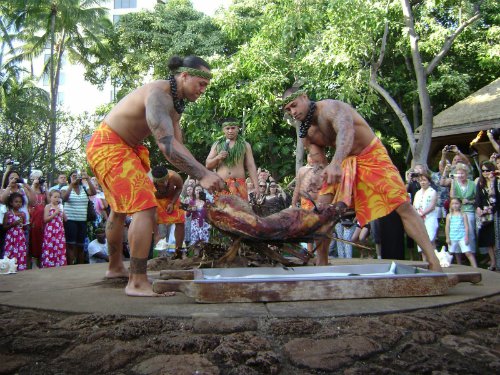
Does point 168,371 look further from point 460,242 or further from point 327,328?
point 460,242

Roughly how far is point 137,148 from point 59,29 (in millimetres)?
23258

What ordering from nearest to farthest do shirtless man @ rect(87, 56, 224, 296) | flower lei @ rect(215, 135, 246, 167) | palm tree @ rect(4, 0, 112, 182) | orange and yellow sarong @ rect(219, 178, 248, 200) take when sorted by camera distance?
shirtless man @ rect(87, 56, 224, 296)
orange and yellow sarong @ rect(219, 178, 248, 200)
flower lei @ rect(215, 135, 246, 167)
palm tree @ rect(4, 0, 112, 182)

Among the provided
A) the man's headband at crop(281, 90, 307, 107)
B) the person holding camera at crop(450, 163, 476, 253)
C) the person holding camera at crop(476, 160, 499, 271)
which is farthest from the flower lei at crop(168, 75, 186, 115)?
the person holding camera at crop(450, 163, 476, 253)

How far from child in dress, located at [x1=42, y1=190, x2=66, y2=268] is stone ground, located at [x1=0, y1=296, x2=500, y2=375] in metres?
4.36

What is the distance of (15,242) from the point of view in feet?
21.3

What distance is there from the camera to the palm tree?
2290cm

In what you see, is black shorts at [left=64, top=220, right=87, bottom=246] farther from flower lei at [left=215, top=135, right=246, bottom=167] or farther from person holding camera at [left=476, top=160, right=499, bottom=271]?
person holding camera at [left=476, top=160, right=499, bottom=271]

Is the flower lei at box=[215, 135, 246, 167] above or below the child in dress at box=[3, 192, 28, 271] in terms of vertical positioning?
above

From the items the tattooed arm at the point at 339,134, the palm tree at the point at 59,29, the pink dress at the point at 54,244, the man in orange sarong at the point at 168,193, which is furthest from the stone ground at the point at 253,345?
the palm tree at the point at 59,29

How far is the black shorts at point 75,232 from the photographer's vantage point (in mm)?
7422

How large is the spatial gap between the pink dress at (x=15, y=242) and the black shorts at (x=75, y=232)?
862mm

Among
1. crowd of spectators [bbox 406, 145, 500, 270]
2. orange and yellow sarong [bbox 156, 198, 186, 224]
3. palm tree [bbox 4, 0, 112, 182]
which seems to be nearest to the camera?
orange and yellow sarong [bbox 156, 198, 186, 224]

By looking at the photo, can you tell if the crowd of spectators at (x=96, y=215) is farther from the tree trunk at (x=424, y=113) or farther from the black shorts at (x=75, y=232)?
the tree trunk at (x=424, y=113)

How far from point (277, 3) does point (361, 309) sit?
47.6 ft
